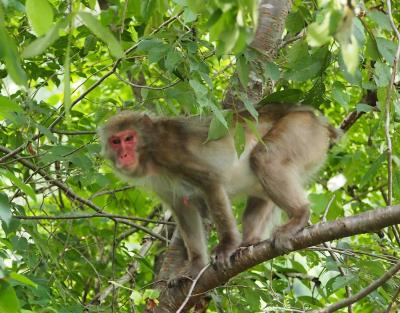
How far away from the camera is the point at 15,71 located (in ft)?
7.28

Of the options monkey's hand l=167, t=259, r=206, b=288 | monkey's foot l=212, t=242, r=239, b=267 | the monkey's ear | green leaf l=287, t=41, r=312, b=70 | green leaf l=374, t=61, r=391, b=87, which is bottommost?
monkey's hand l=167, t=259, r=206, b=288

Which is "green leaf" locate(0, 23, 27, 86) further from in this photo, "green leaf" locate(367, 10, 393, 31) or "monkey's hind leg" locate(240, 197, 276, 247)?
"monkey's hind leg" locate(240, 197, 276, 247)

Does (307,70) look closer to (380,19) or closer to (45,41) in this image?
(380,19)

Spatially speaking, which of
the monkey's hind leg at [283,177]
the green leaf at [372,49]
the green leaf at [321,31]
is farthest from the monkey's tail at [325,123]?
the green leaf at [321,31]

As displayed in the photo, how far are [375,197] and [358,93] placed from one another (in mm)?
1672

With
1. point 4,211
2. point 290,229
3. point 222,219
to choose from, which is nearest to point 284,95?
point 290,229

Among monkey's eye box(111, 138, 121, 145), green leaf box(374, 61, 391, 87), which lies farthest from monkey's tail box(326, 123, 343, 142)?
green leaf box(374, 61, 391, 87)

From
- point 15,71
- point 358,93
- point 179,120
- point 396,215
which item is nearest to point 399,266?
point 396,215

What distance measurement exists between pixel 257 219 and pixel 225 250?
0.83 m

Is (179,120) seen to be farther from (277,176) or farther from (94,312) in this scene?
(94,312)

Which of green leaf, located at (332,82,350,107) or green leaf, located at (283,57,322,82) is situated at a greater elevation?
green leaf, located at (283,57,322,82)

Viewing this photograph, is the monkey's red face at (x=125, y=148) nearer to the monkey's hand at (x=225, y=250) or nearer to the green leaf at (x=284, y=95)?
the monkey's hand at (x=225, y=250)

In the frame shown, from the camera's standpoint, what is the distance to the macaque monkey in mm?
6301

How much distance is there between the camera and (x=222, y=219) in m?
6.27
